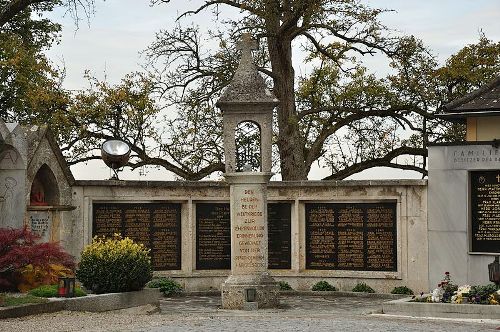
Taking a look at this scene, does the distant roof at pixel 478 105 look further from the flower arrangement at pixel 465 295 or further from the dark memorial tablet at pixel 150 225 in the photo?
the dark memorial tablet at pixel 150 225

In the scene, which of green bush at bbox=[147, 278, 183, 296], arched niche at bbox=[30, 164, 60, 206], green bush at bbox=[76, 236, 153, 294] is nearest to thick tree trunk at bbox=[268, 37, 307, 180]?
green bush at bbox=[147, 278, 183, 296]

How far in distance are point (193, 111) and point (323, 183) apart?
8.17 metres

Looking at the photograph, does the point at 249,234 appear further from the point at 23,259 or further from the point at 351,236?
the point at 23,259

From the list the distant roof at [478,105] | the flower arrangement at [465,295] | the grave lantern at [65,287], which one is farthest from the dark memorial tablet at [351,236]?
the grave lantern at [65,287]

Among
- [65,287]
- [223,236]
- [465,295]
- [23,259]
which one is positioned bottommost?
[465,295]

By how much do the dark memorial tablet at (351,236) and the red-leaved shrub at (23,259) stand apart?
7.21 meters

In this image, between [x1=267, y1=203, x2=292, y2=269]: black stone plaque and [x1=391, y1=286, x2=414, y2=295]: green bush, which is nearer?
[x1=391, y1=286, x2=414, y2=295]: green bush

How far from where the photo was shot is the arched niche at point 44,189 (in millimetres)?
20828

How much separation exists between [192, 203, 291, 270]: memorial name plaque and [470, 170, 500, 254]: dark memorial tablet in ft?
14.8

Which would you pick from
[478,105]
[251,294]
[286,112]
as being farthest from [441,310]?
[286,112]

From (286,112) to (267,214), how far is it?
25.5 ft

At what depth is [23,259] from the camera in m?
17.0

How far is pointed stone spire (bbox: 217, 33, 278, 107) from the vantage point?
65.9ft

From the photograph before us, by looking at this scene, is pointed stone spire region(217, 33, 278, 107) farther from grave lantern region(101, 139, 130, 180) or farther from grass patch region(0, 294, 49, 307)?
grass patch region(0, 294, 49, 307)
